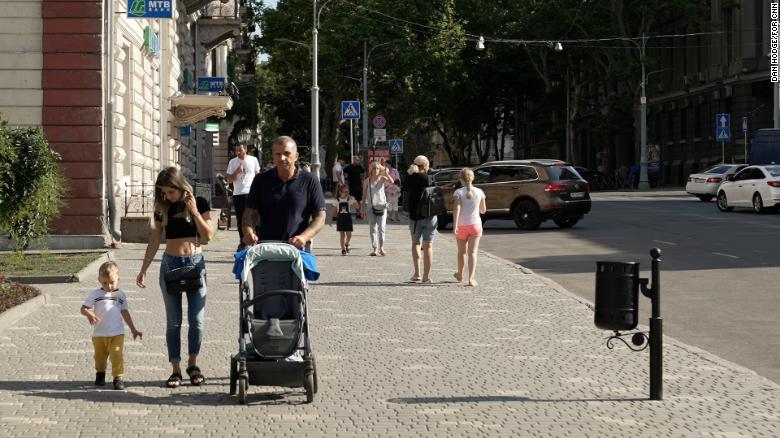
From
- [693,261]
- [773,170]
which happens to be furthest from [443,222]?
[693,261]

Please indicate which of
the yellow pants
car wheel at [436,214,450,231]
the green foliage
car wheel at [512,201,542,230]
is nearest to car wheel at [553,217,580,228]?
car wheel at [512,201,542,230]

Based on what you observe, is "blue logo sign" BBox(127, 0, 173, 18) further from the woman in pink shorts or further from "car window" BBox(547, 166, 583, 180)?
"car window" BBox(547, 166, 583, 180)

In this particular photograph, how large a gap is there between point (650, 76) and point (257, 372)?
66.1 m

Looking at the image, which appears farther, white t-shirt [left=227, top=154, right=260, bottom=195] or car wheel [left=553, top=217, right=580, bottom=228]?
car wheel [left=553, top=217, right=580, bottom=228]

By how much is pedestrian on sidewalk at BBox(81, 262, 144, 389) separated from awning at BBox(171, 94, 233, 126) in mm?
26048

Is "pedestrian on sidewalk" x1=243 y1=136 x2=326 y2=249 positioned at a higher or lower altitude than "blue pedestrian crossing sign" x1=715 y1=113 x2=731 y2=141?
lower

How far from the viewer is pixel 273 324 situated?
29.1 ft

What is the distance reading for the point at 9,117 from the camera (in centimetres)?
2333

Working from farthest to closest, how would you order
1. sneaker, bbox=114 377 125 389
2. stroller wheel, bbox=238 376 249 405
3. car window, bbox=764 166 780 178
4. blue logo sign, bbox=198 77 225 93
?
blue logo sign, bbox=198 77 225 93 → car window, bbox=764 166 780 178 → sneaker, bbox=114 377 125 389 → stroller wheel, bbox=238 376 249 405

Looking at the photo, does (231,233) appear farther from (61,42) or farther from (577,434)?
(577,434)

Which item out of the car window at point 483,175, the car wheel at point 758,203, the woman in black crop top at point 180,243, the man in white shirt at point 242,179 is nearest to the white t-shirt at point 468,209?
the man in white shirt at point 242,179

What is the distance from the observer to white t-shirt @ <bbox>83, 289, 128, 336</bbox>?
9.45m

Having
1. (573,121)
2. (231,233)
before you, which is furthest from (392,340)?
(573,121)

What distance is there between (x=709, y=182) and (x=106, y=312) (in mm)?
40182
